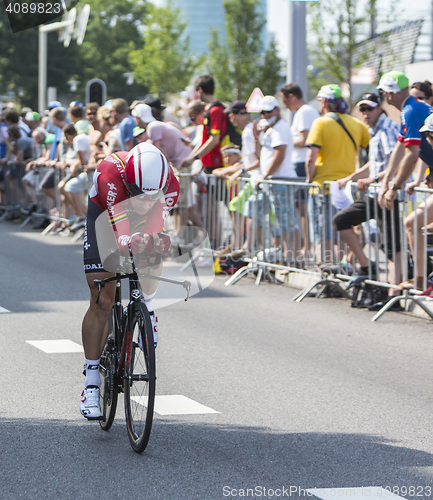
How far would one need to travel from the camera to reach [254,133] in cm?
1184

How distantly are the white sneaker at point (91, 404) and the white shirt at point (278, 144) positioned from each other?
21.3ft

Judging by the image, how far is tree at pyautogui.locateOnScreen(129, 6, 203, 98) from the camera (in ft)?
225

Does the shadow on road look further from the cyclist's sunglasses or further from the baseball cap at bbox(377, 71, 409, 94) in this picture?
the baseball cap at bbox(377, 71, 409, 94)

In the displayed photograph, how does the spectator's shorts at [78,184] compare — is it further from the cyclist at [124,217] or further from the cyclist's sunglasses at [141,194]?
the cyclist's sunglasses at [141,194]

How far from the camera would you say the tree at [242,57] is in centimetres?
5216

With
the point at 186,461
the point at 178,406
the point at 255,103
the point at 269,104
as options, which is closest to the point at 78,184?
the point at 255,103

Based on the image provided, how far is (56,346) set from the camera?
7.30 meters

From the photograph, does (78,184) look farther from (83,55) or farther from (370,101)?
(83,55)

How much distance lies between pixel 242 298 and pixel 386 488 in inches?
236

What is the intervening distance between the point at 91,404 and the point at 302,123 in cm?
728

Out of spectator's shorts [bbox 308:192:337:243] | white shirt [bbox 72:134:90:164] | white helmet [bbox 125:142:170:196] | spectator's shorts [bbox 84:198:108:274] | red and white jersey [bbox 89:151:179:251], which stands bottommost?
spectator's shorts [bbox 308:192:337:243]

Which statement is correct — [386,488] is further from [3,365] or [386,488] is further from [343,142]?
[343,142]

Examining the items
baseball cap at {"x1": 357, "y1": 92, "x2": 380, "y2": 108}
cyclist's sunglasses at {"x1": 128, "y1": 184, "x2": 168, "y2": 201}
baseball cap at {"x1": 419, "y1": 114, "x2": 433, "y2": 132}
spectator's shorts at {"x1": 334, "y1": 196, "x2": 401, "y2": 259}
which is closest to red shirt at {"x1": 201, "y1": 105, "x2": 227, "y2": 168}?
baseball cap at {"x1": 357, "y1": 92, "x2": 380, "y2": 108}

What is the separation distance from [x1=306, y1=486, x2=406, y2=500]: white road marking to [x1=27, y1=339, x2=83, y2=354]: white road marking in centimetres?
349
